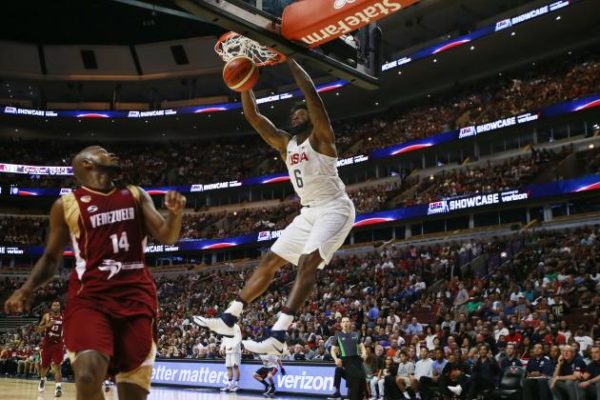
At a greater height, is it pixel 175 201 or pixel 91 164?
pixel 91 164

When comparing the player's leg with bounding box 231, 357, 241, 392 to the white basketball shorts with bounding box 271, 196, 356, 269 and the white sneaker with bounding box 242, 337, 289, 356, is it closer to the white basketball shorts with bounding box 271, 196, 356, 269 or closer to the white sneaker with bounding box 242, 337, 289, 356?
the white basketball shorts with bounding box 271, 196, 356, 269

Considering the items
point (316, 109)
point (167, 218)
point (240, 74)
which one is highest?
point (240, 74)

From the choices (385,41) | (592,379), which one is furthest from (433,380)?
(385,41)

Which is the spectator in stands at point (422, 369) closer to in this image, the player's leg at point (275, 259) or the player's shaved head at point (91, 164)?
the player's leg at point (275, 259)

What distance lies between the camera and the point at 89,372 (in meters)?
4.01

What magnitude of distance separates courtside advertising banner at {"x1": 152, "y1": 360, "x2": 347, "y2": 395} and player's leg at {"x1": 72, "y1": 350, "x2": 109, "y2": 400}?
11.9 metres

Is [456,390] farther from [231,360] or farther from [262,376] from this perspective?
[231,360]

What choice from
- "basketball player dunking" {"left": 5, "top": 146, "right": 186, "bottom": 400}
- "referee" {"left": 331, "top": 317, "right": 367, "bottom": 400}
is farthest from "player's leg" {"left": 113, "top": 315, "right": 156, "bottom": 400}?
"referee" {"left": 331, "top": 317, "right": 367, "bottom": 400}

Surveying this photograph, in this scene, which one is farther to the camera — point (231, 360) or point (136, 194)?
point (231, 360)

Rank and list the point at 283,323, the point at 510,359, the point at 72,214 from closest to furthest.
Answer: the point at 72,214, the point at 283,323, the point at 510,359

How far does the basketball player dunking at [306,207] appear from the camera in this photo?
551 cm

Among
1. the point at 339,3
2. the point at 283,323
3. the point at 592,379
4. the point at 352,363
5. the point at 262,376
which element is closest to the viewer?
the point at 283,323

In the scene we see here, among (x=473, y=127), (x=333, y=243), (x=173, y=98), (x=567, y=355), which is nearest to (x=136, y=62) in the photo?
(x=173, y=98)

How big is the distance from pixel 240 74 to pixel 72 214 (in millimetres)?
2135
